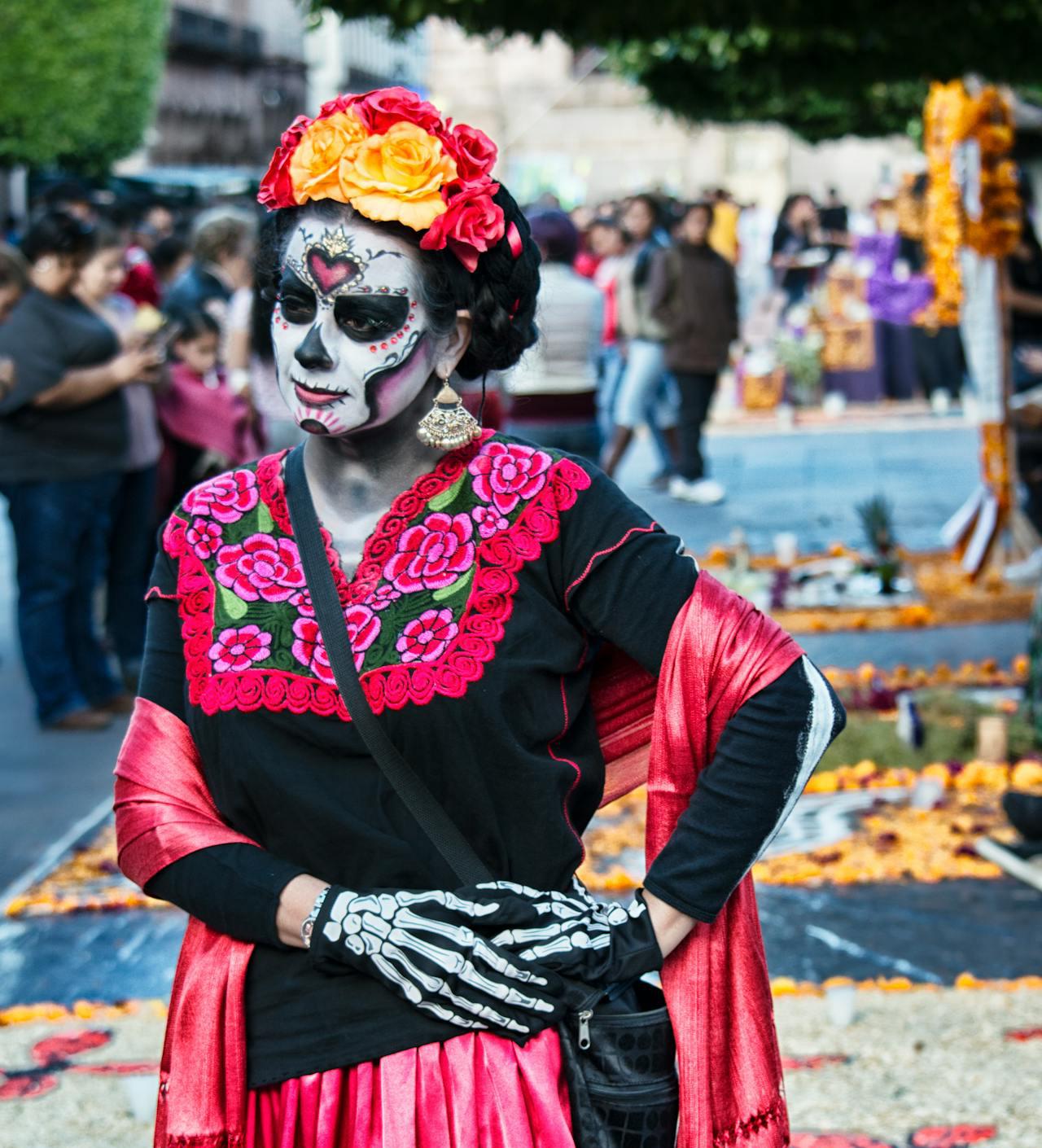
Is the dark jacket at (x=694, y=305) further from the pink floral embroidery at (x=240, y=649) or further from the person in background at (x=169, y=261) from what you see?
the pink floral embroidery at (x=240, y=649)

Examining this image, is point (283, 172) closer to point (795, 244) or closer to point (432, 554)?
point (432, 554)

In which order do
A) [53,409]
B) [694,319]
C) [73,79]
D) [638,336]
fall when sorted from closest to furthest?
[53,409]
[694,319]
[638,336]
[73,79]

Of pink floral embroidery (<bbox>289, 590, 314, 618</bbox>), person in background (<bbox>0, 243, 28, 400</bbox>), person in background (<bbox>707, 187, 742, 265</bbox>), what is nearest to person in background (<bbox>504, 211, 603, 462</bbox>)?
person in background (<bbox>0, 243, 28, 400</bbox>)

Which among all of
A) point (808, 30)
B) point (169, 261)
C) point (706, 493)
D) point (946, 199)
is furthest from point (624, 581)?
point (706, 493)

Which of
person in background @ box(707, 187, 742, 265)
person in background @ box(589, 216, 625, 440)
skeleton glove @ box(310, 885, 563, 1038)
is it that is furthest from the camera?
person in background @ box(707, 187, 742, 265)

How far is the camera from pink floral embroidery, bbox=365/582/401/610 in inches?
92.0

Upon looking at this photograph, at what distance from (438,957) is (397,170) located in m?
0.96

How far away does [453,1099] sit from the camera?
7.36ft

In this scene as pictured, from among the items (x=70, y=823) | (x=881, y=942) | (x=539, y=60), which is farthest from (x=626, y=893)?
(x=539, y=60)

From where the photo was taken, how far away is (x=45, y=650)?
25.6 ft

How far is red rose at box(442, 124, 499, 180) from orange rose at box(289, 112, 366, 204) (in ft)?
0.38

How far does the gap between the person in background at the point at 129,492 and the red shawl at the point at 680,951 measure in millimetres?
5686

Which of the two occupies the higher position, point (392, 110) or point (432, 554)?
point (392, 110)

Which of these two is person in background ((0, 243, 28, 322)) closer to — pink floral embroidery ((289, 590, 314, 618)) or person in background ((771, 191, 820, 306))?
pink floral embroidery ((289, 590, 314, 618))
